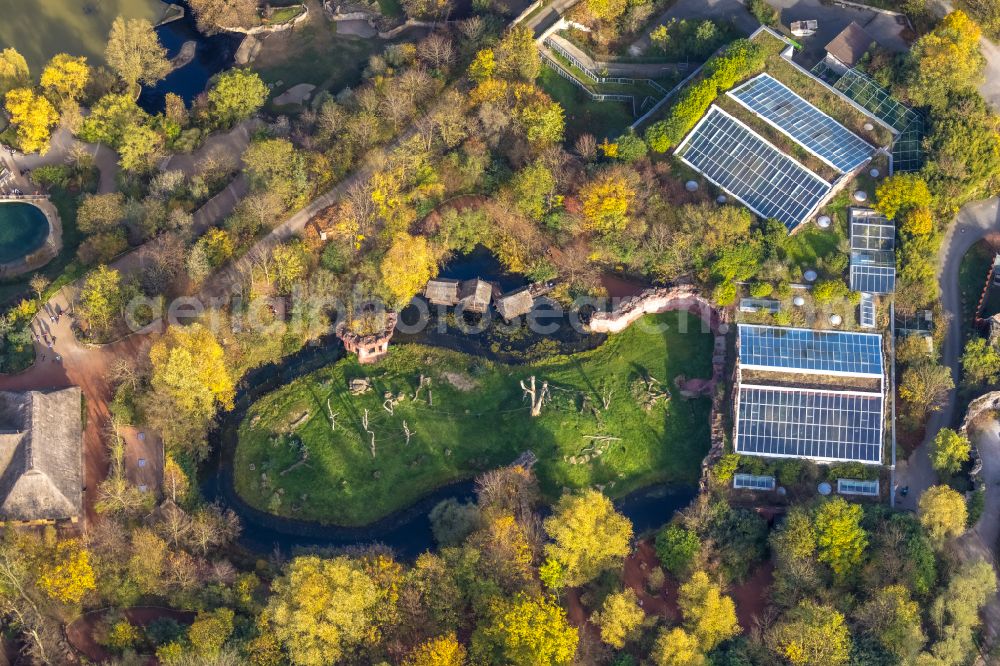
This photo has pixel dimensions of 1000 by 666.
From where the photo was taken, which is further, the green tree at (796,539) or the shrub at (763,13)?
the shrub at (763,13)

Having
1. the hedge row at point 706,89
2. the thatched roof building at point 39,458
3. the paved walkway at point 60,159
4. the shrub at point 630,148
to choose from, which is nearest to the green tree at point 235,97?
the paved walkway at point 60,159

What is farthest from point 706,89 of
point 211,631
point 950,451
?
point 211,631

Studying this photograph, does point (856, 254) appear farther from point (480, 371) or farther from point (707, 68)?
point (480, 371)

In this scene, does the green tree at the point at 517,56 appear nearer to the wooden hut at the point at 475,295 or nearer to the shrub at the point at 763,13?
the wooden hut at the point at 475,295

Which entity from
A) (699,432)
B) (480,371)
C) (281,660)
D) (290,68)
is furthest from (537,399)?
(290,68)

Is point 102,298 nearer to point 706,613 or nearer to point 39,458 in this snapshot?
point 39,458

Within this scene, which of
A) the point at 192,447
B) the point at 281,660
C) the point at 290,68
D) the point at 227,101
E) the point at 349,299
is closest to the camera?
the point at 281,660
